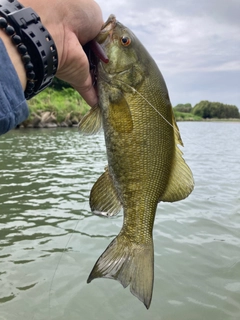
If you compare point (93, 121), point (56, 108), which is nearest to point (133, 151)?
point (93, 121)

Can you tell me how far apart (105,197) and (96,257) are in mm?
3530

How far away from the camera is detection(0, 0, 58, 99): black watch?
1.59 metres

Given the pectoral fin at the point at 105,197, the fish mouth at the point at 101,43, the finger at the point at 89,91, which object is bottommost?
the pectoral fin at the point at 105,197

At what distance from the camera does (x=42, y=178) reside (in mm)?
11359

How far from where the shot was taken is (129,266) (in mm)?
2213

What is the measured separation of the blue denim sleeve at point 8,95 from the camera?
1.42 meters

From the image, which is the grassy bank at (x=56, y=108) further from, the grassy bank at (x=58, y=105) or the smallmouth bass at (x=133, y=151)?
the smallmouth bass at (x=133, y=151)

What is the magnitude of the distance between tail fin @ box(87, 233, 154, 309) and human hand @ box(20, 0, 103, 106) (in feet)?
3.58

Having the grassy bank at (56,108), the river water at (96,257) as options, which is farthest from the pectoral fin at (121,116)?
the grassy bank at (56,108)

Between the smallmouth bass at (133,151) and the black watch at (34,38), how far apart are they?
43 centimetres

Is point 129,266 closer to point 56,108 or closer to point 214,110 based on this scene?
point 56,108

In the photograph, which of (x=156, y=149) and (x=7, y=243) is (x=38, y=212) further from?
(x=156, y=149)

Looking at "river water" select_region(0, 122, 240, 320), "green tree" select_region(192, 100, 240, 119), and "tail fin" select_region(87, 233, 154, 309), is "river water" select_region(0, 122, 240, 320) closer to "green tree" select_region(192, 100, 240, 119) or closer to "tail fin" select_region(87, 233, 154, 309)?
"tail fin" select_region(87, 233, 154, 309)

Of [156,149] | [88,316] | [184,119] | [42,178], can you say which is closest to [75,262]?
[88,316]
